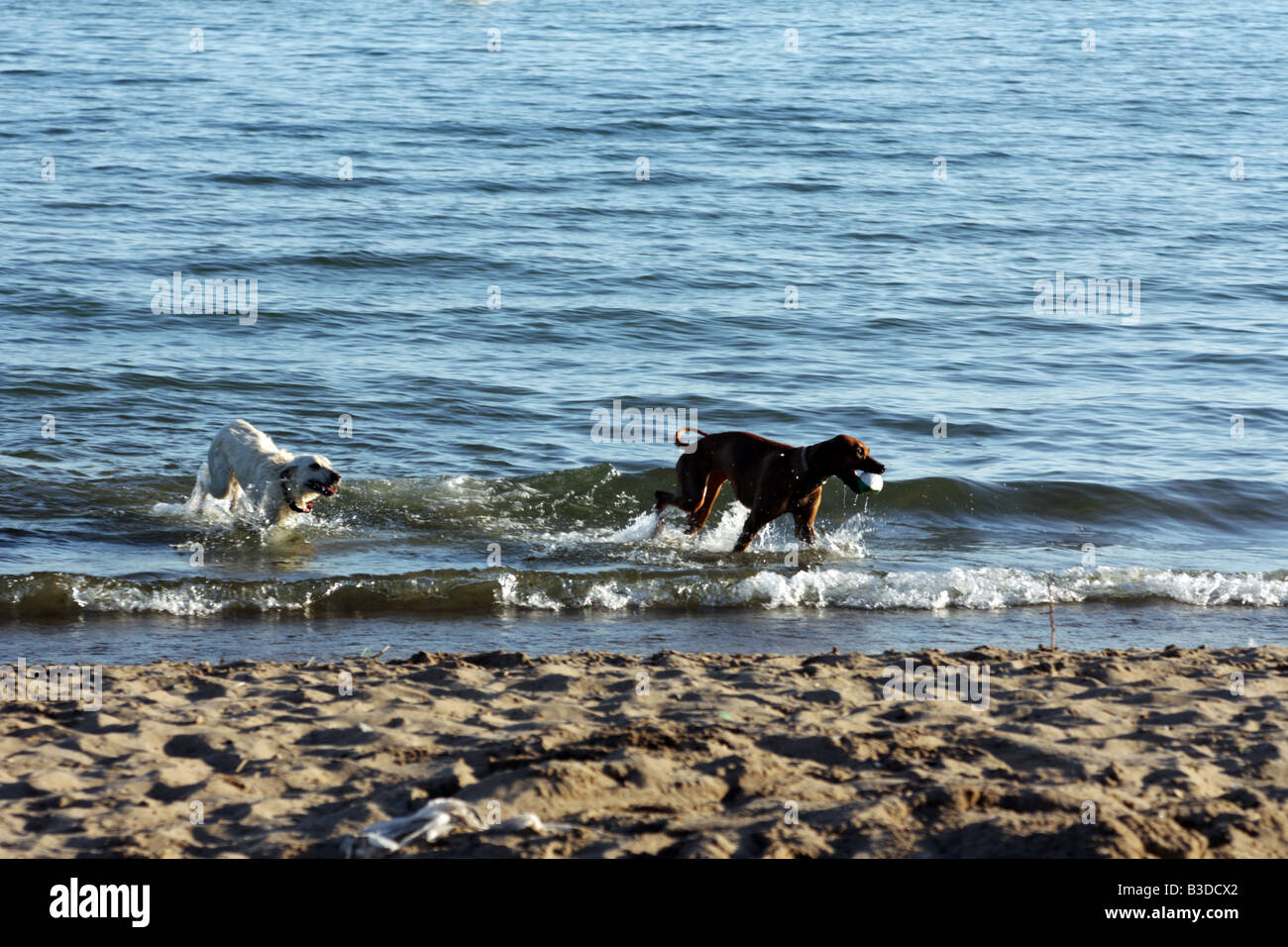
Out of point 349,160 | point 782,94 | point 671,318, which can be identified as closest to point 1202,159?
point 782,94

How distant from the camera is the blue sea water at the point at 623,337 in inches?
353

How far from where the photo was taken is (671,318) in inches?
681

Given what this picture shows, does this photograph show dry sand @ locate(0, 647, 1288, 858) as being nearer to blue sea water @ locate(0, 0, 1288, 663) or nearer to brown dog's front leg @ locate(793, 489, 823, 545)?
blue sea water @ locate(0, 0, 1288, 663)

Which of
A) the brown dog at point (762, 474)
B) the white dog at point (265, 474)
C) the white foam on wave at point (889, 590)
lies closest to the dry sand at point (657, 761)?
the white foam on wave at point (889, 590)

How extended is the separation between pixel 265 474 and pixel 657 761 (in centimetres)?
606

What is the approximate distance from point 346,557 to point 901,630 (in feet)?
13.8

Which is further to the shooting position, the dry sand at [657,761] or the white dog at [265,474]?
the white dog at [265,474]

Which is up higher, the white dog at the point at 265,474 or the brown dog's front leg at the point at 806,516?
the white dog at the point at 265,474

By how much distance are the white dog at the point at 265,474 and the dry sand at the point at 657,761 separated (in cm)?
323

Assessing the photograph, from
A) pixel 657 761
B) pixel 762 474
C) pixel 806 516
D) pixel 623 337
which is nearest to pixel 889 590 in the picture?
pixel 806 516

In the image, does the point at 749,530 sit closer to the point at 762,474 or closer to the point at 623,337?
the point at 762,474

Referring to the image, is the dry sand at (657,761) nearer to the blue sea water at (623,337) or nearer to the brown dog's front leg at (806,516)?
the blue sea water at (623,337)

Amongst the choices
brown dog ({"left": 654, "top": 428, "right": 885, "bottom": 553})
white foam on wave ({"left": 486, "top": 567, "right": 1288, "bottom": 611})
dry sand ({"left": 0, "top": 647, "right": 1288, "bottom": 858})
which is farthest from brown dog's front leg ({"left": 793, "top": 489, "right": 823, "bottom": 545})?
dry sand ({"left": 0, "top": 647, "right": 1288, "bottom": 858})

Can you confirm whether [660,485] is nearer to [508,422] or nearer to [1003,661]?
[508,422]
